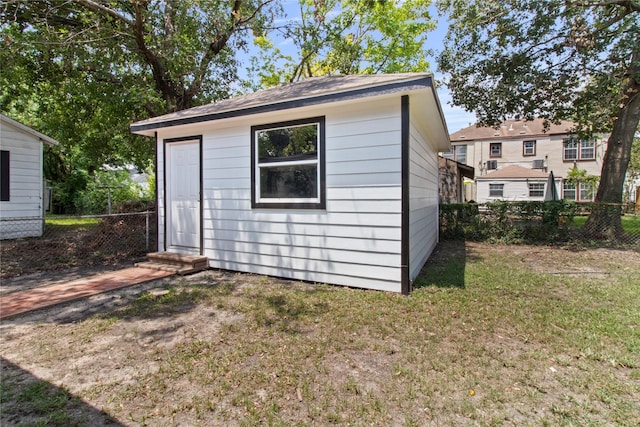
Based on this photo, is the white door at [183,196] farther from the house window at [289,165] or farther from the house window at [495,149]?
the house window at [495,149]

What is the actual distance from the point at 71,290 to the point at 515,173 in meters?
28.4

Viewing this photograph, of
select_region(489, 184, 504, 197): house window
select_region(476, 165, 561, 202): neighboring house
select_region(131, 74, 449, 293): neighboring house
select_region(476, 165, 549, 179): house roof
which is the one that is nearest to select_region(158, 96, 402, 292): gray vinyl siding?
select_region(131, 74, 449, 293): neighboring house

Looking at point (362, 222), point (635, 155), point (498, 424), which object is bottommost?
point (498, 424)

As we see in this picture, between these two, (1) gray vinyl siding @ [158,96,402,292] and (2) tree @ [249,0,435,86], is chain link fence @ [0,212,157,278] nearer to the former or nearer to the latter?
(1) gray vinyl siding @ [158,96,402,292]

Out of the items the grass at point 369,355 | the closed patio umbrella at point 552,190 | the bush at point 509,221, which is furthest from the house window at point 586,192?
the grass at point 369,355

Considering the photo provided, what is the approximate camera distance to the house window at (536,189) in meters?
25.1

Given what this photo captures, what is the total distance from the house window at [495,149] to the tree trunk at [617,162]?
20221 millimetres

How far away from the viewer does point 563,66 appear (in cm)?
970

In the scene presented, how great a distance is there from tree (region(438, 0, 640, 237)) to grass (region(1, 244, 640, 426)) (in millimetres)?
6597

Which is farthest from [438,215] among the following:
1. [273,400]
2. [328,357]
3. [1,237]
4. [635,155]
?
[635,155]

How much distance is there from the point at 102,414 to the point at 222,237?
382cm

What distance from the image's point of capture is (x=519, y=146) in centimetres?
2797

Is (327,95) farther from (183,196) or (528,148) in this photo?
(528,148)

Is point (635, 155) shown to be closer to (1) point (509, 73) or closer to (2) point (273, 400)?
(1) point (509, 73)
